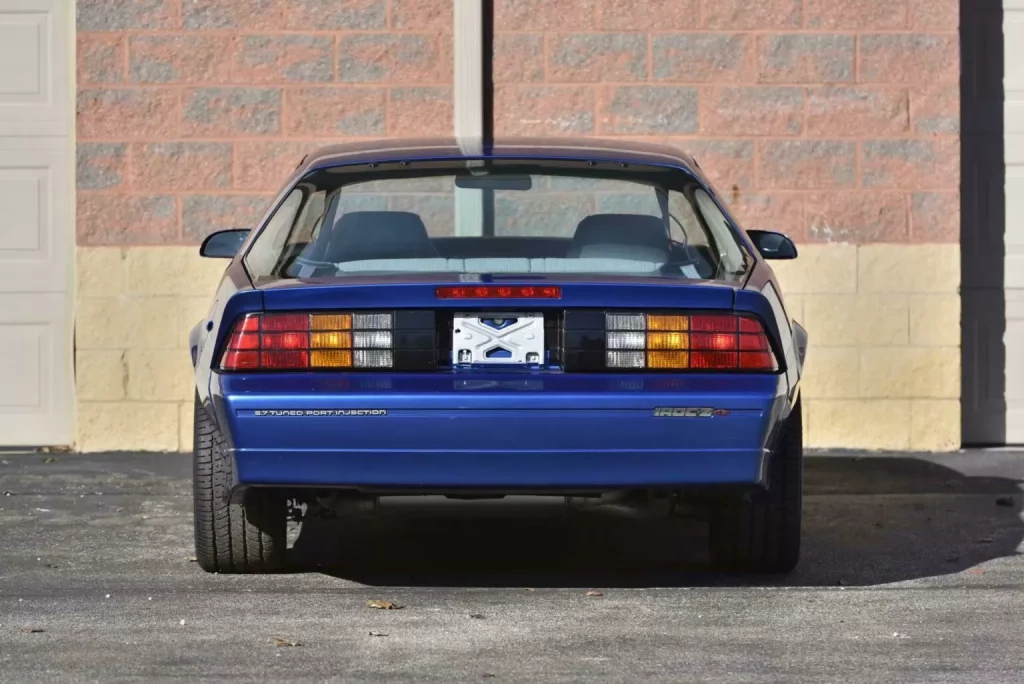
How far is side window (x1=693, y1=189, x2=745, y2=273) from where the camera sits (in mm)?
6012

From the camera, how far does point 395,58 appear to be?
979 centimetres

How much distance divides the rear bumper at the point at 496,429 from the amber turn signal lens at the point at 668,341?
0.32 ft

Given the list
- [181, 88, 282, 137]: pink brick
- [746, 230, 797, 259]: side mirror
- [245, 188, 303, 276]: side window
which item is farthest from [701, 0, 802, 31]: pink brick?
[245, 188, 303, 276]: side window

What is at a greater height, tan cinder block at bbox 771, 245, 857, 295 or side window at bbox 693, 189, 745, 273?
side window at bbox 693, 189, 745, 273

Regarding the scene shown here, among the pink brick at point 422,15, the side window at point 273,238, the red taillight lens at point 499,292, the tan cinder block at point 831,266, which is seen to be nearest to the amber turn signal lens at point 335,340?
the red taillight lens at point 499,292

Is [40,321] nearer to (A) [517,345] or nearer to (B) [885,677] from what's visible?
(A) [517,345]

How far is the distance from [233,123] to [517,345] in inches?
185

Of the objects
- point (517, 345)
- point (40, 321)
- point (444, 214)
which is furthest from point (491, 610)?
point (40, 321)

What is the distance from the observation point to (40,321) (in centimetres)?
999

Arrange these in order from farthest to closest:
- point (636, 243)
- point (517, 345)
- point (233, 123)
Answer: point (233, 123)
point (636, 243)
point (517, 345)

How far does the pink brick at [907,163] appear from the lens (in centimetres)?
977

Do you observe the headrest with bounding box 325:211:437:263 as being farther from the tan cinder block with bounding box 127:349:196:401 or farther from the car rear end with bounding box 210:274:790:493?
the tan cinder block with bounding box 127:349:196:401

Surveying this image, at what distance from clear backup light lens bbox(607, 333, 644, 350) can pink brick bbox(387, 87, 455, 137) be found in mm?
4539

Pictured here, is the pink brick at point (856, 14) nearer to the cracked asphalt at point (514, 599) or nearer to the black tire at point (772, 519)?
the cracked asphalt at point (514, 599)
